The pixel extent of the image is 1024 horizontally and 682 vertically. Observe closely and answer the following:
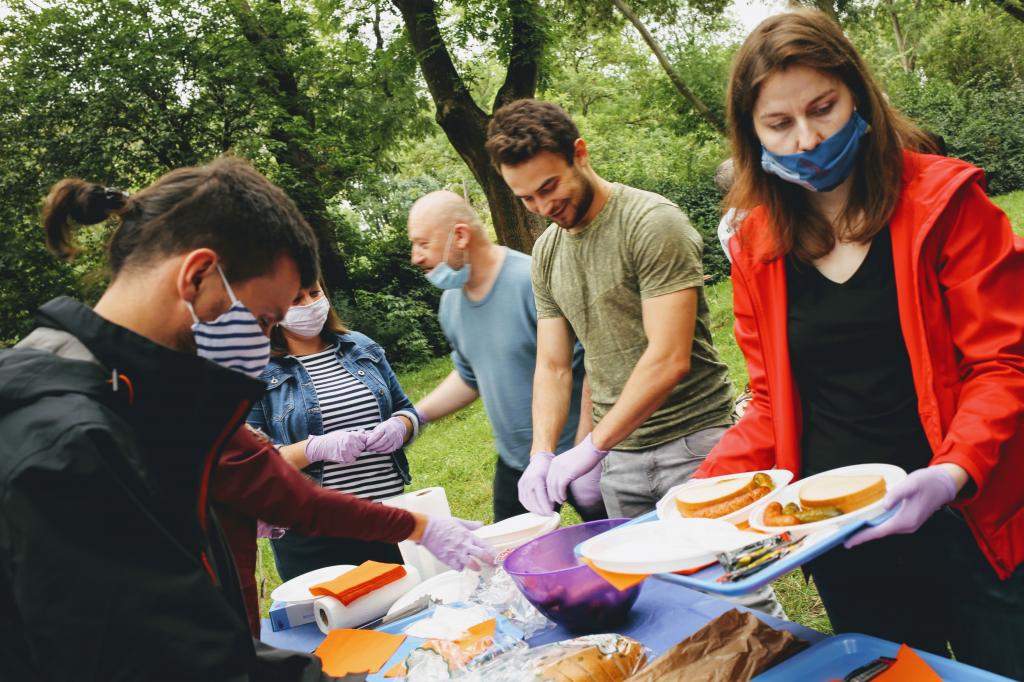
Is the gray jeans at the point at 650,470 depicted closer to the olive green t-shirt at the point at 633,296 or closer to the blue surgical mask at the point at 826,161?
the olive green t-shirt at the point at 633,296

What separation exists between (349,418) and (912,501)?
227 centimetres

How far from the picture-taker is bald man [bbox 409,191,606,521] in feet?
9.37

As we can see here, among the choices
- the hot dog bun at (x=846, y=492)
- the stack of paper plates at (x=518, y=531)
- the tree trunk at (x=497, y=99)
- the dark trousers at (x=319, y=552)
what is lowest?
the dark trousers at (x=319, y=552)

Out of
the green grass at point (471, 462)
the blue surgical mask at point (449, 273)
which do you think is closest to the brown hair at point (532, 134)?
the blue surgical mask at point (449, 273)

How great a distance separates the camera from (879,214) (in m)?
1.46

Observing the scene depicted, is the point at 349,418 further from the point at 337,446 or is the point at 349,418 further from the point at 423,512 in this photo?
the point at 423,512

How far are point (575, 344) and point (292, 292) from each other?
140 cm

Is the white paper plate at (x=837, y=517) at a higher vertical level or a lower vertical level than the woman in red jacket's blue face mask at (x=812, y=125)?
lower

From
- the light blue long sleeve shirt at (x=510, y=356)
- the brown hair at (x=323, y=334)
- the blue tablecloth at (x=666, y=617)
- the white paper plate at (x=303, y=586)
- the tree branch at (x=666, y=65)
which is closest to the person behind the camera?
the blue tablecloth at (x=666, y=617)

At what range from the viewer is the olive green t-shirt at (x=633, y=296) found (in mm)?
2256

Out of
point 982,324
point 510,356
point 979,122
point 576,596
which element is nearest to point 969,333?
point 982,324

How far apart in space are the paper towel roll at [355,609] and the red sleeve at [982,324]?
1.40m

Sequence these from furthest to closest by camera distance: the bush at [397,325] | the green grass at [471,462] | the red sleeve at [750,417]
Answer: the bush at [397,325] < the green grass at [471,462] < the red sleeve at [750,417]

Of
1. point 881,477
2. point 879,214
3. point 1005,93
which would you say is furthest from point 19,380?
point 1005,93
